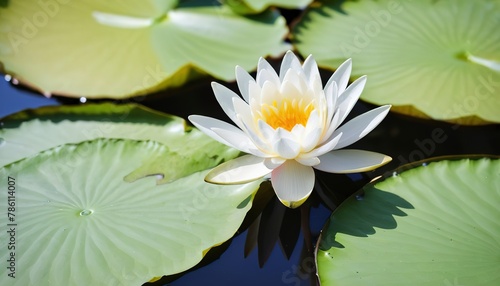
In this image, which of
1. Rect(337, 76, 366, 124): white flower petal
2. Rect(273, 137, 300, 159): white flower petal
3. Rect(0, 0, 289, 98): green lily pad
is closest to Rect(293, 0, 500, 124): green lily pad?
Rect(0, 0, 289, 98): green lily pad

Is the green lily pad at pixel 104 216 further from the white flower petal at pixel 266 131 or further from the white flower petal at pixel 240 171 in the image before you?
the white flower petal at pixel 266 131

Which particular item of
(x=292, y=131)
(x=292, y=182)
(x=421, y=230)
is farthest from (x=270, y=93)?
(x=421, y=230)

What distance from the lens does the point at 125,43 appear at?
210 centimetres

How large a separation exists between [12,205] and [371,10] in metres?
1.61

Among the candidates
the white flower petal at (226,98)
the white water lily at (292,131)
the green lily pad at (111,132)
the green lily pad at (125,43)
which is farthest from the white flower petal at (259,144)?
the green lily pad at (125,43)

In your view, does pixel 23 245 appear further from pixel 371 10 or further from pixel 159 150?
pixel 371 10

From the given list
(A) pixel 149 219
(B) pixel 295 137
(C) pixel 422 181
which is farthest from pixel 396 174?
(A) pixel 149 219

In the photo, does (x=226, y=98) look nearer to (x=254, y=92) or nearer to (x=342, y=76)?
(x=254, y=92)

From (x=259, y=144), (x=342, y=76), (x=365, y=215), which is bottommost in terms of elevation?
(x=365, y=215)

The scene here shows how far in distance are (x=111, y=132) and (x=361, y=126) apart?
0.85m

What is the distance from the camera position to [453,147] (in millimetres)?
1752

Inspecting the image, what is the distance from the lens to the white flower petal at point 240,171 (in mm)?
1434

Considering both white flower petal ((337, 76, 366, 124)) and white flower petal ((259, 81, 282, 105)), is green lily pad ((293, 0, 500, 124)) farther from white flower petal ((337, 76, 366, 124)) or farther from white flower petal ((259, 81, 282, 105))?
white flower petal ((259, 81, 282, 105))

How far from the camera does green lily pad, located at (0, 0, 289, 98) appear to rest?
1.98 m
